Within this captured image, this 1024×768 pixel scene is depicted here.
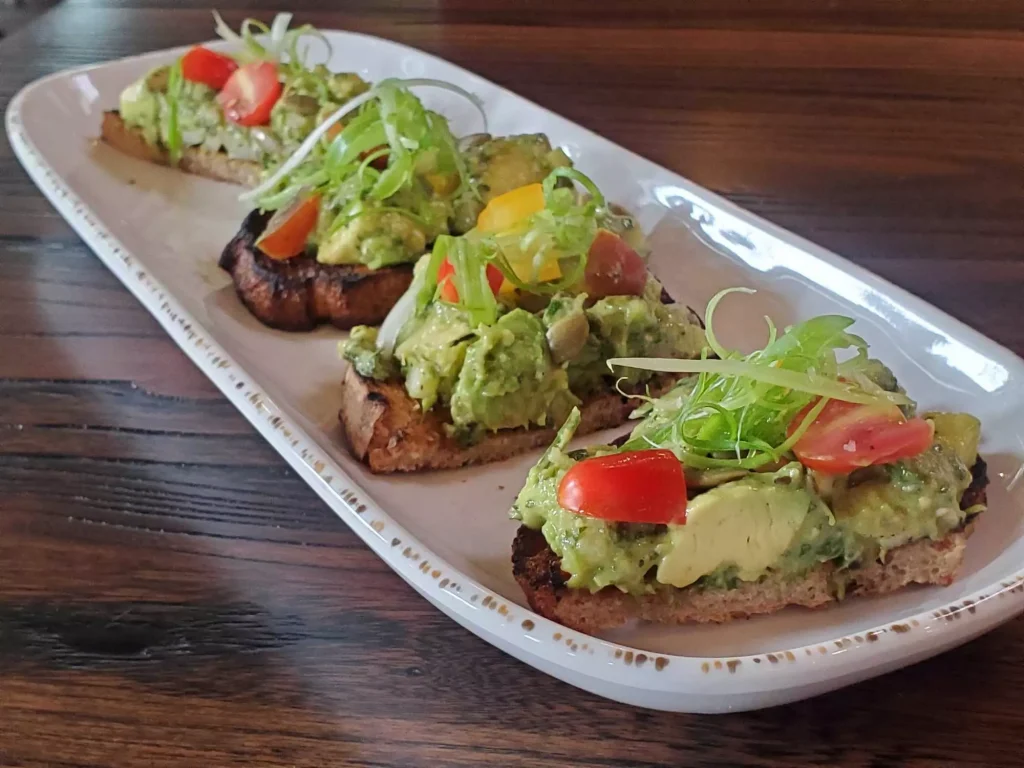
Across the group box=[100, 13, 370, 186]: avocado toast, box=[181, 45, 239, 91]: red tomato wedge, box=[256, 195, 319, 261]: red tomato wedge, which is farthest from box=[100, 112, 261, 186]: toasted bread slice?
box=[256, 195, 319, 261]: red tomato wedge

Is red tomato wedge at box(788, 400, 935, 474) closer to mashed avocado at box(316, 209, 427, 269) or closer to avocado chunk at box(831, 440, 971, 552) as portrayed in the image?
avocado chunk at box(831, 440, 971, 552)

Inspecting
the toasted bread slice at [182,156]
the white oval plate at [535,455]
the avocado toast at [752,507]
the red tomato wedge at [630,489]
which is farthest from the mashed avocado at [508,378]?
the toasted bread slice at [182,156]

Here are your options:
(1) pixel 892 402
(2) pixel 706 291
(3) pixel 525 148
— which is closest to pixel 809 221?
(2) pixel 706 291

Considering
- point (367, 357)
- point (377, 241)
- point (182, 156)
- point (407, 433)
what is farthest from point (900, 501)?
point (182, 156)

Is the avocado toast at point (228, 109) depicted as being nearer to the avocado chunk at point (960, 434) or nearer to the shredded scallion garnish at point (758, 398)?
the shredded scallion garnish at point (758, 398)

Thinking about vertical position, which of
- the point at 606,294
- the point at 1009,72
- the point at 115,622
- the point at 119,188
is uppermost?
the point at 1009,72

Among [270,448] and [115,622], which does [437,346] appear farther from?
[115,622]

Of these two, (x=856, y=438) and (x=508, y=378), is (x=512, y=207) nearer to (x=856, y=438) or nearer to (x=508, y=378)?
(x=508, y=378)
